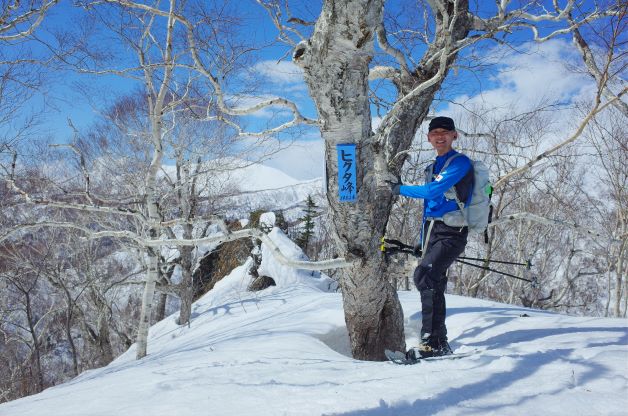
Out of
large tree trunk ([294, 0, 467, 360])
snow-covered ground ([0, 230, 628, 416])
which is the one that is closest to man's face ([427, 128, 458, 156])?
large tree trunk ([294, 0, 467, 360])

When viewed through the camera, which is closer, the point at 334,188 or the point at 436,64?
the point at 334,188

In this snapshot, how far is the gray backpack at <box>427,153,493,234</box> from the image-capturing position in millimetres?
2920

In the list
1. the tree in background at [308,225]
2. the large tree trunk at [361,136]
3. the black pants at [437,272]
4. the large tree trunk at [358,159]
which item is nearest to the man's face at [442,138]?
the large tree trunk at [361,136]

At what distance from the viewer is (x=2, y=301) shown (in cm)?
1223

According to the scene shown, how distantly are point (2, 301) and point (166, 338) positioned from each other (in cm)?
681

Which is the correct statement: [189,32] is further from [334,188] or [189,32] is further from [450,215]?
[450,215]

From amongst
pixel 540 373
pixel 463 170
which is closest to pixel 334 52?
pixel 463 170

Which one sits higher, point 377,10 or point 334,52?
point 377,10

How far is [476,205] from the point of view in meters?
2.94

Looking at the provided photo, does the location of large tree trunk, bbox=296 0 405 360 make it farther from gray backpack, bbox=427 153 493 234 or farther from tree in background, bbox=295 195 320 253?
tree in background, bbox=295 195 320 253

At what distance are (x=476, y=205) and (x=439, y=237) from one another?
359mm

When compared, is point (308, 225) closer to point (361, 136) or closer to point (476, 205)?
point (361, 136)

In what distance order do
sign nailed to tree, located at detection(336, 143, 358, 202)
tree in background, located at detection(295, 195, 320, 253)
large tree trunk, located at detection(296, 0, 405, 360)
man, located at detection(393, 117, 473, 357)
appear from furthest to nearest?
tree in background, located at detection(295, 195, 320, 253)
sign nailed to tree, located at detection(336, 143, 358, 202)
man, located at detection(393, 117, 473, 357)
large tree trunk, located at detection(296, 0, 405, 360)

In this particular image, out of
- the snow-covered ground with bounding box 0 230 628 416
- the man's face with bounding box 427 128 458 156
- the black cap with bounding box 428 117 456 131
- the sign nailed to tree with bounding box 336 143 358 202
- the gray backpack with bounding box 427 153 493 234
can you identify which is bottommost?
the snow-covered ground with bounding box 0 230 628 416
